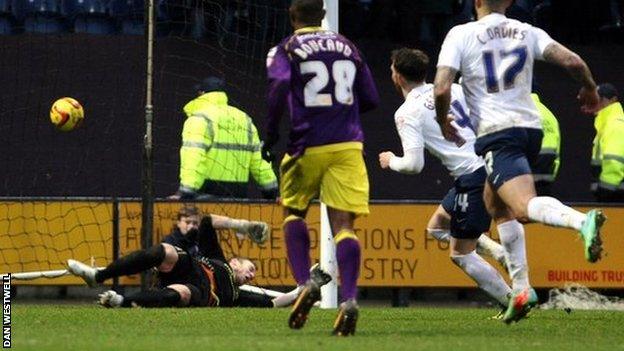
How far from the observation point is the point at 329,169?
1180 cm

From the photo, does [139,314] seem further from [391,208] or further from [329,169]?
[391,208]

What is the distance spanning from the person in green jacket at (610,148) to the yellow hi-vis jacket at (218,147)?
3.69 metres

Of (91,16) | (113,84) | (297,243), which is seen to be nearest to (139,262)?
(297,243)

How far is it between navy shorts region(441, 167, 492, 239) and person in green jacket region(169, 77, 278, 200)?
15.4 feet

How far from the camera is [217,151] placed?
61.1ft

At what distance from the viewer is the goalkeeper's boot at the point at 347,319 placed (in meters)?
11.3

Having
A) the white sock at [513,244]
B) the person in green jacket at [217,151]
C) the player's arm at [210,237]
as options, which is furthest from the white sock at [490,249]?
the person in green jacket at [217,151]

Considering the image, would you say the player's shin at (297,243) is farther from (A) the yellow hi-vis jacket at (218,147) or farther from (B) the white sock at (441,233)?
(A) the yellow hi-vis jacket at (218,147)

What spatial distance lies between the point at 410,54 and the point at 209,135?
198 inches

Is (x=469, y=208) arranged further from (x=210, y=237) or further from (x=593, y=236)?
(x=210, y=237)

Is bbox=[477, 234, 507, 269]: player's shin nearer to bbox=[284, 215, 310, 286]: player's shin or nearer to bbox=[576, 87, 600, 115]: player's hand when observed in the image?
bbox=[284, 215, 310, 286]: player's shin

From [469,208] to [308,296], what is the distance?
2631mm

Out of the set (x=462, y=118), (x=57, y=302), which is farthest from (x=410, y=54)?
(x=57, y=302)

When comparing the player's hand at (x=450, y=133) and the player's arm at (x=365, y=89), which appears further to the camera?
the player's arm at (x=365, y=89)
